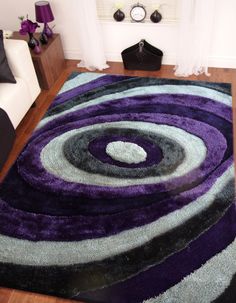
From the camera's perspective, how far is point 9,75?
260 cm

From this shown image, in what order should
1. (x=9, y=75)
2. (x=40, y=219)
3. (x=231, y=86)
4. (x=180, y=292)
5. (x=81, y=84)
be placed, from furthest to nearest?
(x=81, y=84) < (x=231, y=86) < (x=9, y=75) < (x=40, y=219) < (x=180, y=292)

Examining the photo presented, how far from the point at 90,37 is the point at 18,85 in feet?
3.17

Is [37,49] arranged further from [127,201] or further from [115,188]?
[127,201]

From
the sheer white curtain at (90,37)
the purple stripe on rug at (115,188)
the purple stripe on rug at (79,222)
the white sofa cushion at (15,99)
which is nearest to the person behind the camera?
the purple stripe on rug at (79,222)

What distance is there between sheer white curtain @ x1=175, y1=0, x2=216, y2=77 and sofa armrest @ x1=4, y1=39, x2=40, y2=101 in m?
1.42

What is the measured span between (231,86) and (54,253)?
223 centimetres

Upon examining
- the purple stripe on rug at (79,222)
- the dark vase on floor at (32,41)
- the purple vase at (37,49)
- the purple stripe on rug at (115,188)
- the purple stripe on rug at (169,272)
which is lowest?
the purple stripe on rug at (169,272)

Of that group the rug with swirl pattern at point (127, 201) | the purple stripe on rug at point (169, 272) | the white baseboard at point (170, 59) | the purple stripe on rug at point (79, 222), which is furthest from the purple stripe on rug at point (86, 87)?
the purple stripe on rug at point (169, 272)

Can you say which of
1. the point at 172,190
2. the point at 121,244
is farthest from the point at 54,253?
the point at 172,190

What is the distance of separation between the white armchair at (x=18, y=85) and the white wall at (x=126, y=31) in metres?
0.75

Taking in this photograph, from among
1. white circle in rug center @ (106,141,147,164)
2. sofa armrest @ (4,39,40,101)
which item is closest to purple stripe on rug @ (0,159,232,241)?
white circle in rug center @ (106,141,147,164)

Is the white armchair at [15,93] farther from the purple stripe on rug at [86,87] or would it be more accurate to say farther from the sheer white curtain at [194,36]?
the sheer white curtain at [194,36]

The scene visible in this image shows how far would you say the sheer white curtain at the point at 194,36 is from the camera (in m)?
2.78

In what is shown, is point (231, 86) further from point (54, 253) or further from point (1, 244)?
point (1, 244)
